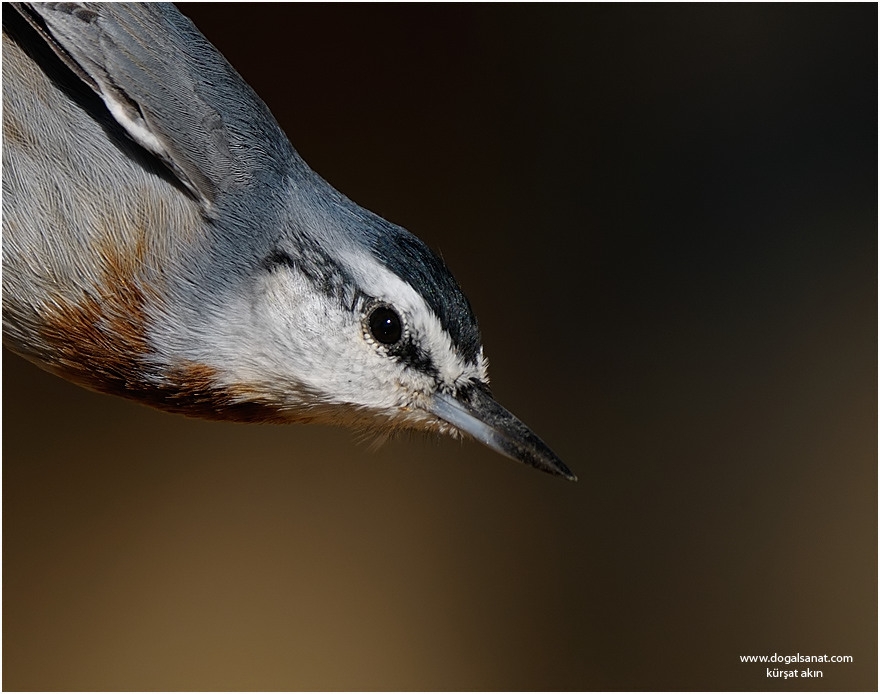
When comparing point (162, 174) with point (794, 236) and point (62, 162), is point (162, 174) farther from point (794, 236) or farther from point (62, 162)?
point (794, 236)

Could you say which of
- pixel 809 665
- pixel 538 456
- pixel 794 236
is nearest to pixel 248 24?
pixel 538 456

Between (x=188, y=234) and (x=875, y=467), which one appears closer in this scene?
(x=188, y=234)

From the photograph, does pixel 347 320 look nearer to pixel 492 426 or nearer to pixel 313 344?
pixel 313 344

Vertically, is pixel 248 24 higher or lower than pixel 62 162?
higher

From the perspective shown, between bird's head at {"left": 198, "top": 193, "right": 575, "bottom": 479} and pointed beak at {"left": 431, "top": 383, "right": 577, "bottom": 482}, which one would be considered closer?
bird's head at {"left": 198, "top": 193, "right": 575, "bottom": 479}

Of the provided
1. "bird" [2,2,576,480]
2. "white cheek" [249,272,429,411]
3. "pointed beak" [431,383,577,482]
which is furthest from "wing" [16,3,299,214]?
"pointed beak" [431,383,577,482]

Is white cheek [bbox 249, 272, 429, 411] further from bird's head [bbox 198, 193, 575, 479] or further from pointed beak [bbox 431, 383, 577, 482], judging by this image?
pointed beak [bbox 431, 383, 577, 482]

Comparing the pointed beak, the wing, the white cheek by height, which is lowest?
the pointed beak

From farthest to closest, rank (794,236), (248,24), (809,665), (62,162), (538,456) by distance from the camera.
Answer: (794,236) < (809,665) < (248,24) < (538,456) < (62,162)
